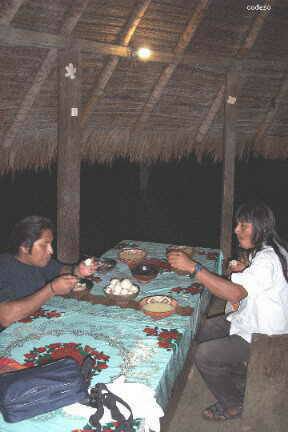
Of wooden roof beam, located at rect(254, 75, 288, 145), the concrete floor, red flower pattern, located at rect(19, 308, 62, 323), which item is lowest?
the concrete floor

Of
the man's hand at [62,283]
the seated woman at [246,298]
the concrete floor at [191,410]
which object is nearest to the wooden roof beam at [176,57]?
the seated woman at [246,298]

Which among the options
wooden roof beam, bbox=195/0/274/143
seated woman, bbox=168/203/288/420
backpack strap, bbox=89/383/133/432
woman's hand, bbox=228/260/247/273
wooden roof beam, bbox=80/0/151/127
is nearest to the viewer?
backpack strap, bbox=89/383/133/432

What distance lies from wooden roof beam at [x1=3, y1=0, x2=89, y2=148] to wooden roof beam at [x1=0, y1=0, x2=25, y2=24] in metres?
0.57

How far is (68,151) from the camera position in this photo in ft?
14.7

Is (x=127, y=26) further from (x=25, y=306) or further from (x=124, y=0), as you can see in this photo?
(x=25, y=306)

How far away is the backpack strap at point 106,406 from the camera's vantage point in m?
1.75

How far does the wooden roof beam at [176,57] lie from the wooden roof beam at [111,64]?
658 mm

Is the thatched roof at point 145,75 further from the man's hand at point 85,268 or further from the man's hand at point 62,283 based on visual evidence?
the man's hand at point 62,283

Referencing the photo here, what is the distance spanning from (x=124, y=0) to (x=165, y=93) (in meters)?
1.64

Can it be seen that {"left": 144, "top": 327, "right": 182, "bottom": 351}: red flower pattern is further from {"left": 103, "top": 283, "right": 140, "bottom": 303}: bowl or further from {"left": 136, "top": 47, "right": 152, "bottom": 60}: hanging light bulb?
{"left": 136, "top": 47, "right": 152, "bottom": 60}: hanging light bulb

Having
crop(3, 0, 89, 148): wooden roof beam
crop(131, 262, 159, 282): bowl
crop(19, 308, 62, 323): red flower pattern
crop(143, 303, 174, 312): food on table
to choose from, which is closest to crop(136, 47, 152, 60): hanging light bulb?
crop(3, 0, 89, 148): wooden roof beam

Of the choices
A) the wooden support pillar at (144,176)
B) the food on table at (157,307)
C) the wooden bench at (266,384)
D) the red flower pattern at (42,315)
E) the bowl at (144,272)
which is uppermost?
the wooden support pillar at (144,176)

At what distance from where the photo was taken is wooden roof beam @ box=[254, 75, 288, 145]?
21.5 ft

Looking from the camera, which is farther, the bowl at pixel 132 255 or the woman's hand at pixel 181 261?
the bowl at pixel 132 255
